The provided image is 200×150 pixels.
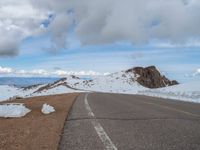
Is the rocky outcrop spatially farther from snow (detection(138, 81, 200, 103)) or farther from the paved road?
the paved road

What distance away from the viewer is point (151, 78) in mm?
151125

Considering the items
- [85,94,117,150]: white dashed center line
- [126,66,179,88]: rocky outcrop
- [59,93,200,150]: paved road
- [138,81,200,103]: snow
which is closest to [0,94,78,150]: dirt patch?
[59,93,200,150]: paved road

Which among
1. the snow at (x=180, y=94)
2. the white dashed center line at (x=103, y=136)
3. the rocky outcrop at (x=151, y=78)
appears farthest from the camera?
the rocky outcrop at (x=151, y=78)

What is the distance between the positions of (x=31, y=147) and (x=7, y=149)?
521 millimetres

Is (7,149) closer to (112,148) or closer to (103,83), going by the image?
(112,148)

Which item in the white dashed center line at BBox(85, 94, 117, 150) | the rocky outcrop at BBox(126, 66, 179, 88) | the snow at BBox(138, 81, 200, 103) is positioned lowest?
the white dashed center line at BBox(85, 94, 117, 150)

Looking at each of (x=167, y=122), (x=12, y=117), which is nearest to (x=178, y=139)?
(x=167, y=122)

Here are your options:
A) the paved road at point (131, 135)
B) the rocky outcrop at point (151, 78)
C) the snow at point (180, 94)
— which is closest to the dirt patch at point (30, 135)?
the paved road at point (131, 135)

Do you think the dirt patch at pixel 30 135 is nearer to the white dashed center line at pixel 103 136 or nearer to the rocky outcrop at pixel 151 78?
the white dashed center line at pixel 103 136

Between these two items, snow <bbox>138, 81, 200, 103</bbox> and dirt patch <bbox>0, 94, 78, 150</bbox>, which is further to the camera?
snow <bbox>138, 81, 200, 103</bbox>

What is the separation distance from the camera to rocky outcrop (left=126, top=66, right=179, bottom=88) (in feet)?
487

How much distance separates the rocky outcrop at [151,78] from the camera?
14850 centimetres

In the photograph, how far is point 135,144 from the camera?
8.11m

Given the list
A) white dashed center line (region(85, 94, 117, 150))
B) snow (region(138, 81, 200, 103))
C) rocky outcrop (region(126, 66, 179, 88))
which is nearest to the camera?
white dashed center line (region(85, 94, 117, 150))
